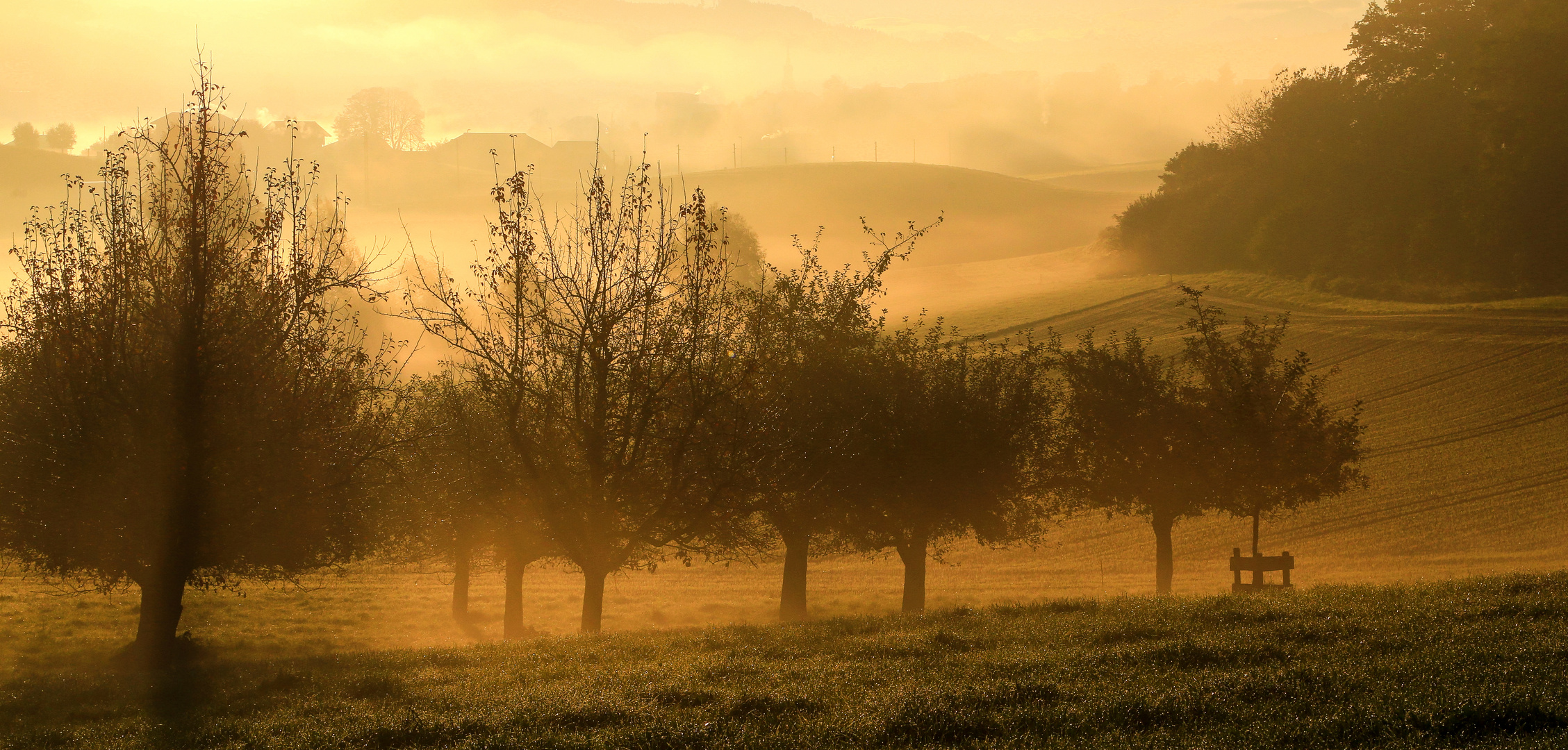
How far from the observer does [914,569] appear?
97.1ft

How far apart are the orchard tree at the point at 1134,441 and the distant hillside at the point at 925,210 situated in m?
114

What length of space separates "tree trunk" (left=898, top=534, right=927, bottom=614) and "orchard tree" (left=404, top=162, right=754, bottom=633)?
9.61 m

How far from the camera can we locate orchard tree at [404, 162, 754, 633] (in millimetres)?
19750

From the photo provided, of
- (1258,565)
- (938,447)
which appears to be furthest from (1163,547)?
(938,447)

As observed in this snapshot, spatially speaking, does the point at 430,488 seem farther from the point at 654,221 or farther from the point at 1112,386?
the point at 1112,386

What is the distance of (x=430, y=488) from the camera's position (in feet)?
88.9

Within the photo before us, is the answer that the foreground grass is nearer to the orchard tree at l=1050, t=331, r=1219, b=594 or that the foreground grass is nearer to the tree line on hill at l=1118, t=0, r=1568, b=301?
the orchard tree at l=1050, t=331, r=1219, b=594

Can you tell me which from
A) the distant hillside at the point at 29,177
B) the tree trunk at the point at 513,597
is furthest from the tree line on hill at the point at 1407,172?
the distant hillside at the point at 29,177

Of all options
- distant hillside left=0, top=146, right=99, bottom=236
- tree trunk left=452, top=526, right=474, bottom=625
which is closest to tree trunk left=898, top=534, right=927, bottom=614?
tree trunk left=452, top=526, right=474, bottom=625

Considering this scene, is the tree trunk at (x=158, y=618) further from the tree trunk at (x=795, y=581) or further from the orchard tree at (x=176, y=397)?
the tree trunk at (x=795, y=581)

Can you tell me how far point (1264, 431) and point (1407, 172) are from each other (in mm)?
72585

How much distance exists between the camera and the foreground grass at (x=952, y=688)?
9.12 meters

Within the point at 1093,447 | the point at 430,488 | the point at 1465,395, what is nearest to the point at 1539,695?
the point at 430,488

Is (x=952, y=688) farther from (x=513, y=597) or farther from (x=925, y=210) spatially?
(x=925, y=210)
